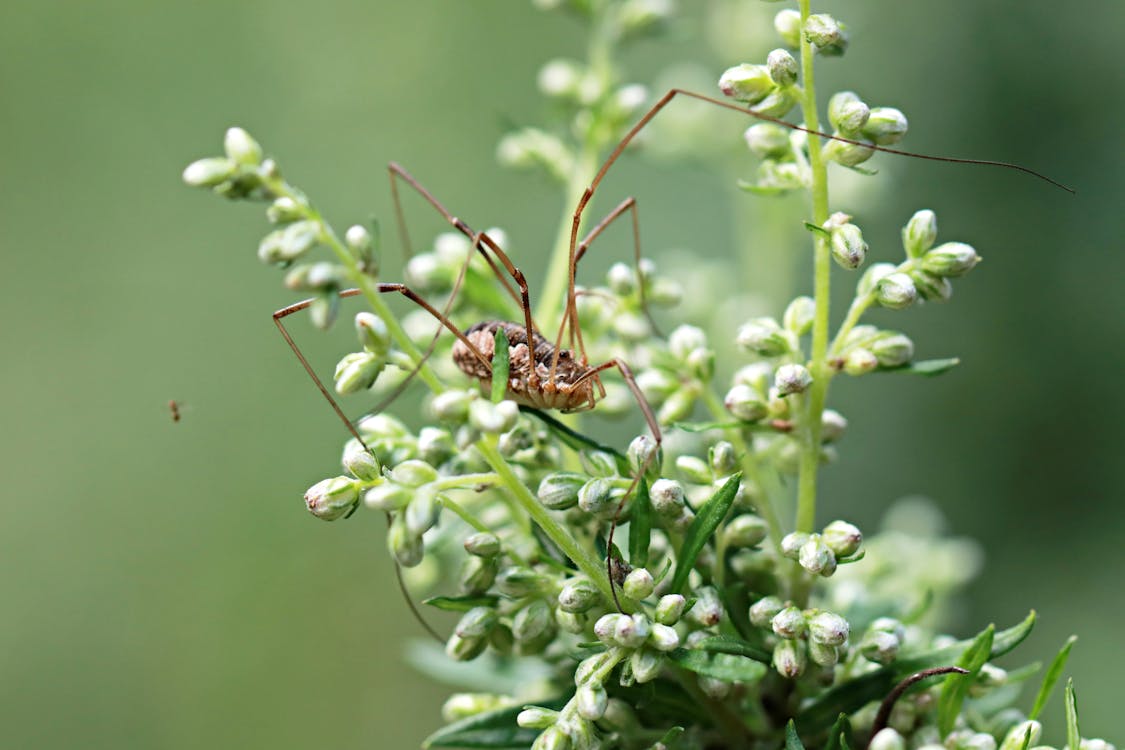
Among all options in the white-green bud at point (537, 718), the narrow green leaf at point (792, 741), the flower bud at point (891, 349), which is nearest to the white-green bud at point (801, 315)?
the flower bud at point (891, 349)

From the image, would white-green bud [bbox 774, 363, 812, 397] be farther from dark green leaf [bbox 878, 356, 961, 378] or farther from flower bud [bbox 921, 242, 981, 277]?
flower bud [bbox 921, 242, 981, 277]

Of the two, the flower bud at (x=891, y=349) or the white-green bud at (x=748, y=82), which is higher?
the white-green bud at (x=748, y=82)

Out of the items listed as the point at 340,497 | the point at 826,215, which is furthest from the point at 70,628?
the point at 826,215

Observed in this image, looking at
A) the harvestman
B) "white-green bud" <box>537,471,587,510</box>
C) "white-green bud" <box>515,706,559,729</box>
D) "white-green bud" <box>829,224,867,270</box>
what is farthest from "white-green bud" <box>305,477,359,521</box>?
"white-green bud" <box>829,224,867,270</box>

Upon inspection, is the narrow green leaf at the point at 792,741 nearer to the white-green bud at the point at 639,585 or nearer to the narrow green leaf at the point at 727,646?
the narrow green leaf at the point at 727,646

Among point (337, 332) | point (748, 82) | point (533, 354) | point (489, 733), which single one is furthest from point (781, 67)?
point (337, 332)

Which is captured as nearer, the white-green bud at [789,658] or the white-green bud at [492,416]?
the white-green bud at [492,416]

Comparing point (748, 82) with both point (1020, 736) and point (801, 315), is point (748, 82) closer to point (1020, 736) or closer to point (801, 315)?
point (801, 315)
